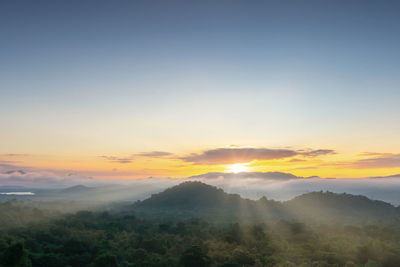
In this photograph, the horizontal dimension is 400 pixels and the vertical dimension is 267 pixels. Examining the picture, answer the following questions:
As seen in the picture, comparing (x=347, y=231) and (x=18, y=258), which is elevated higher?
(x=18, y=258)

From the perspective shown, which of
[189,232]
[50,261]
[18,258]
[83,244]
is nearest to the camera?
[18,258]

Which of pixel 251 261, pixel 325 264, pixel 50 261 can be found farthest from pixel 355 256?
pixel 50 261

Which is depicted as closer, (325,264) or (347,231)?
(325,264)

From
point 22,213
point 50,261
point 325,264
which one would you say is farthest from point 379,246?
point 22,213

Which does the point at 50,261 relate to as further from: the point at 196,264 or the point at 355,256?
the point at 355,256

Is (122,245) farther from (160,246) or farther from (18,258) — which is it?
(18,258)

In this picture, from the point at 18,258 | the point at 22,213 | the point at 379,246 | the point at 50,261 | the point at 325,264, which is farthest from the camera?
the point at 22,213

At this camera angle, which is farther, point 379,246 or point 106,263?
point 379,246

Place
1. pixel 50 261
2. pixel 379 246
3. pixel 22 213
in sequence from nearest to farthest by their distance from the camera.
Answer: pixel 50 261
pixel 379 246
pixel 22 213

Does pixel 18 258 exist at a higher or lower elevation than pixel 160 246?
higher
